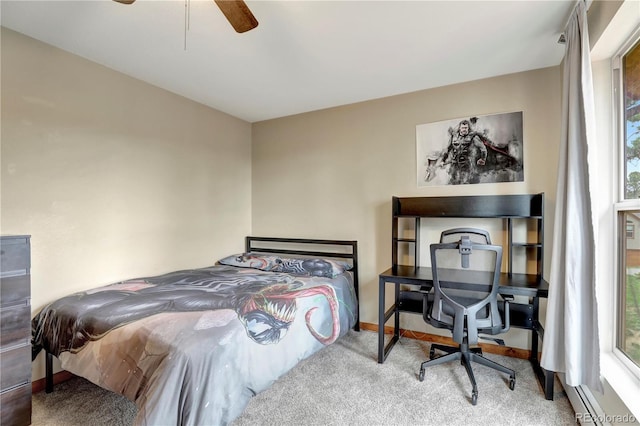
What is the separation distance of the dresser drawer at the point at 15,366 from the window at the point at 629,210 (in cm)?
340

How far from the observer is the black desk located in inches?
84.7

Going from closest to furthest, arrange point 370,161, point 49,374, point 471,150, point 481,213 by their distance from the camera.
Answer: point 49,374 → point 481,213 → point 471,150 → point 370,161

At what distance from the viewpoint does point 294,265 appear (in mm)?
3088

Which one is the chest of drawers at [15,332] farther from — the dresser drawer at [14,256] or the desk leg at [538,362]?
the desk leg at [538,362]

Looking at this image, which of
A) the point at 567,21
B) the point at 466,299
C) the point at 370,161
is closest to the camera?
the point at 567,21

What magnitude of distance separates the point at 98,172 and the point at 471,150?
3.36 metres

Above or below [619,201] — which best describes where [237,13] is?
above

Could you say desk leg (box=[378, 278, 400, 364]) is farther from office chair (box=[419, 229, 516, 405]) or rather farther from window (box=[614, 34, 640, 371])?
window (box=[614, 34, 640, 371])

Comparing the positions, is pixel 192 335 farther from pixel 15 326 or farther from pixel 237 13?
pixel 237 13

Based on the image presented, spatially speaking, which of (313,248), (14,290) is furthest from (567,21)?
(14,290)

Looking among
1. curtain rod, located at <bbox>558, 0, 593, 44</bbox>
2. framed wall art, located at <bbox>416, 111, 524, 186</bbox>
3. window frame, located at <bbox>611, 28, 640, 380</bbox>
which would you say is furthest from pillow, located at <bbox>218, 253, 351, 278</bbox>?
curtain rod, located at <bbox>558, 0, 593, 44</bbox>

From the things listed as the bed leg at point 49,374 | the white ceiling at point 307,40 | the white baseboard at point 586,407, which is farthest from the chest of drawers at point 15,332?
the white baseboard at point 586,407

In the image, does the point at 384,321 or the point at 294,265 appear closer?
the point at 384,321

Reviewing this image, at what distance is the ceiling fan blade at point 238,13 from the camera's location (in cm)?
140
